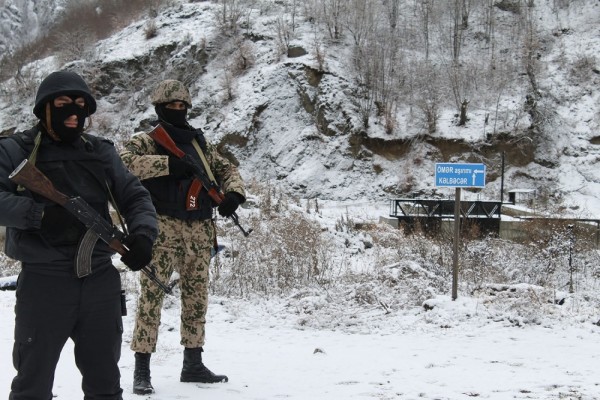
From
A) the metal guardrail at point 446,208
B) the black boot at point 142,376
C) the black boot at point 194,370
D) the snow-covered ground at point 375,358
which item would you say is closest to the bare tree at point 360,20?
Answer: the metal guardrail at point 446,208

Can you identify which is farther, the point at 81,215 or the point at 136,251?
the point at 136,251

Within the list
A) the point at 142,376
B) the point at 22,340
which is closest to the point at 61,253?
the point at 22,340

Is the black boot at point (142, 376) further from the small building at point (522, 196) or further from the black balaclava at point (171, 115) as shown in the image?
the small building at point (522, 196)

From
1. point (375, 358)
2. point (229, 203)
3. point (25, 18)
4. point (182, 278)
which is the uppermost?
point (25, 18)

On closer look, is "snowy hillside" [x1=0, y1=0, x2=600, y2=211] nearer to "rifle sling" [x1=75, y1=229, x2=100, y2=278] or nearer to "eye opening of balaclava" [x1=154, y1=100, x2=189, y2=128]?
"eye opening of balaclava" [x1=154, y1=100, x2=189, y2=128]

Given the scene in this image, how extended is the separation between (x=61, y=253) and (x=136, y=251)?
289 millimetres

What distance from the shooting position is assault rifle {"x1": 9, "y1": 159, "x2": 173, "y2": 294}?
2145 mm

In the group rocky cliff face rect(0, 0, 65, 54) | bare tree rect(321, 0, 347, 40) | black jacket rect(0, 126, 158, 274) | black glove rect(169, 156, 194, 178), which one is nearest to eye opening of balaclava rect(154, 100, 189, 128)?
black glove rect(169, 156, 194, 178)

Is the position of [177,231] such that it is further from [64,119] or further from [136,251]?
[64,119]

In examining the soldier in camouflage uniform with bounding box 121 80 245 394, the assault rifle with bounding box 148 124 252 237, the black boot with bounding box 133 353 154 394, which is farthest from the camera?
the assault rifle with bounding box 148 124 252 237

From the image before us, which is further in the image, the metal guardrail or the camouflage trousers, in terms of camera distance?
the metal guardrail

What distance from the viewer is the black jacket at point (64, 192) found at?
2129mm

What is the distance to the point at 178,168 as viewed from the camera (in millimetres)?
3537

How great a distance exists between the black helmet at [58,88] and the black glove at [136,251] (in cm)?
63
